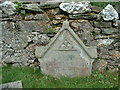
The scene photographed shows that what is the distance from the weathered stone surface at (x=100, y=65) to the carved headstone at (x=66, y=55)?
0.22 meters

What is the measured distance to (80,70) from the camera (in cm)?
523

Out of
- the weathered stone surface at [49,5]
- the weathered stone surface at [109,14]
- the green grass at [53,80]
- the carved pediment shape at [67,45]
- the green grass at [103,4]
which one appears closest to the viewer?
the green grass at [53,80]

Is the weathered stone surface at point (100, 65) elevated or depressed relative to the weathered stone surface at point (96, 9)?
depressed

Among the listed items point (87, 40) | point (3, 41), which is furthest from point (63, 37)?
point (3, 41)

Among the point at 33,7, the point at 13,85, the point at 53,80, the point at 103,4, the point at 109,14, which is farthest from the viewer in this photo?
the point at 103,4

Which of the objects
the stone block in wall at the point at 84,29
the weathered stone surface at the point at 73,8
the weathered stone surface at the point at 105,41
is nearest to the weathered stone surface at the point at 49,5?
the weathered stone surface at the point at 73,8

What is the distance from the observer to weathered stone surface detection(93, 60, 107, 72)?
5.41 meters

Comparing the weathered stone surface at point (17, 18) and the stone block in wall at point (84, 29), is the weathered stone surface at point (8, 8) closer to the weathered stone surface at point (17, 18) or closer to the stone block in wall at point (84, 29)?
the weathered stone surface at point (17, 18)

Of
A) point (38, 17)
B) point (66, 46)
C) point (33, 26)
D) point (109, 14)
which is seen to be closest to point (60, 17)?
point (38, 17)

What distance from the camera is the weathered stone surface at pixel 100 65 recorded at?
5.41m

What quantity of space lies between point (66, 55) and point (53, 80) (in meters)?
0.54

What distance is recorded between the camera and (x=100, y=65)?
543 centimetres

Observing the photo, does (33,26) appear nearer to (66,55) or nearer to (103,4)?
(66,55)

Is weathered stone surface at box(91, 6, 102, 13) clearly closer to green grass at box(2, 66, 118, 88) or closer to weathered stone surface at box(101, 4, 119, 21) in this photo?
weathered stone surface at box(101, 4, 119, 21)
